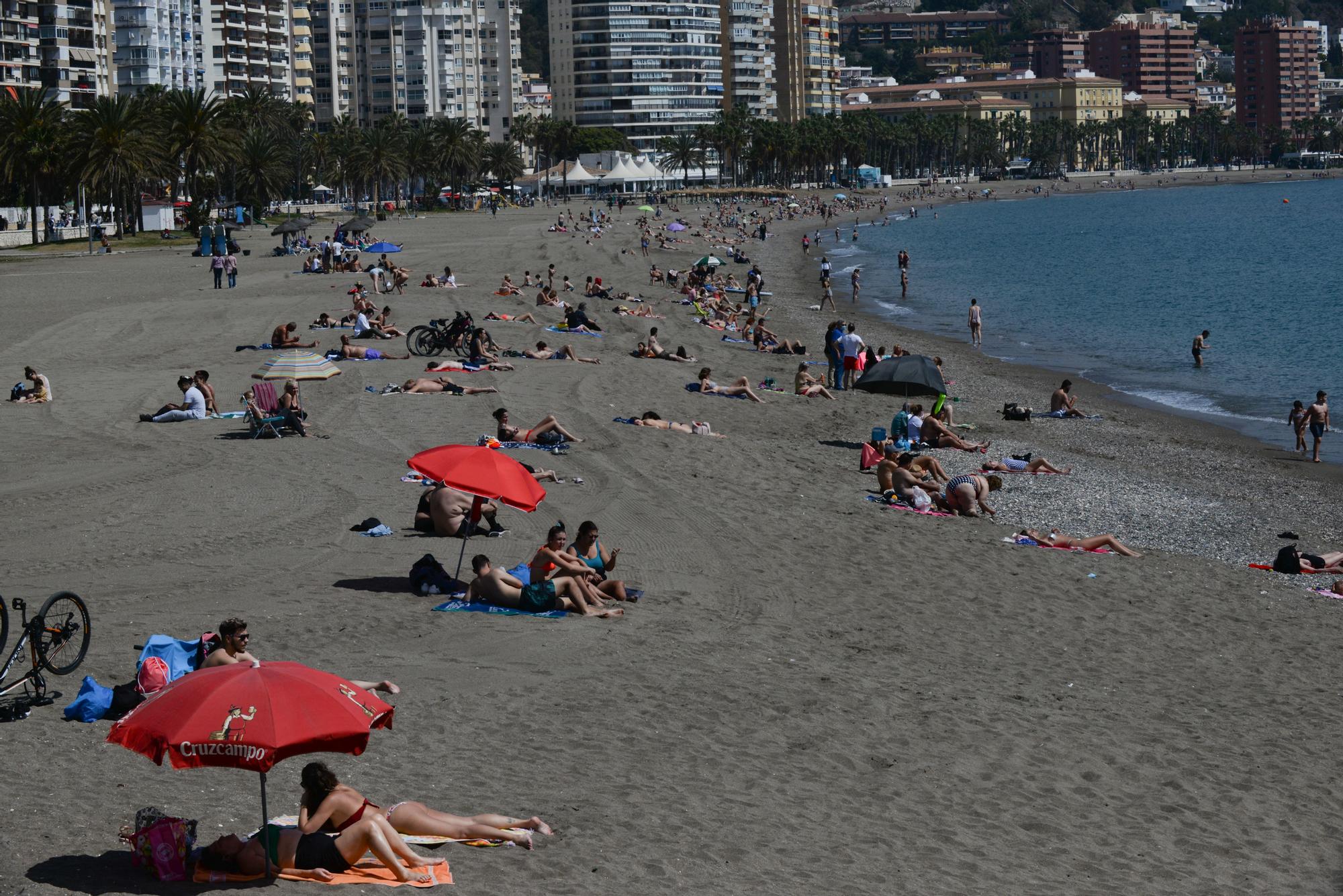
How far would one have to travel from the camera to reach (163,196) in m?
87.1

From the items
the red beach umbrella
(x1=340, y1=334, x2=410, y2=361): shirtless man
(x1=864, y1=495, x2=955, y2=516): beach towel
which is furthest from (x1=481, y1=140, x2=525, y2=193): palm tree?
the red beach umbrella

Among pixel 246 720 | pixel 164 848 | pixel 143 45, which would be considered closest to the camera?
pixel 246 720

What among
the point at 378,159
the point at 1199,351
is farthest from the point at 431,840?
the point at 378,159

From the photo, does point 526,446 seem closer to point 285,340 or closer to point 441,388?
point 441,388

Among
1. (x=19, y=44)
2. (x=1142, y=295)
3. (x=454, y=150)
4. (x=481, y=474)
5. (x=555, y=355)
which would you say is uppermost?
(x=19, y=44)

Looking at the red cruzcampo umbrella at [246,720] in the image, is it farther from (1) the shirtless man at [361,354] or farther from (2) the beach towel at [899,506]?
(1) the shirtless man at [361,354]

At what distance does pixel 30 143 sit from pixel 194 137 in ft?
28.6

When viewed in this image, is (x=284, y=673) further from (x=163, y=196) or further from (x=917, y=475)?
(x=163, y=196)

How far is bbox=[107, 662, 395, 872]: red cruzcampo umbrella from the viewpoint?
6.75 meters

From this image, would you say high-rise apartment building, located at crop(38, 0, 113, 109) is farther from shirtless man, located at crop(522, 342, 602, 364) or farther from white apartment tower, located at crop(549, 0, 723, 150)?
shirtless man, located at crop(522, 342, 602, 364)

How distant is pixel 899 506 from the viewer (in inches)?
711

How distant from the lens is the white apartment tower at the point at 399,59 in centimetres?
16212

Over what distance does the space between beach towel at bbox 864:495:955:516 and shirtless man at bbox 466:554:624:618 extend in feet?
20.0

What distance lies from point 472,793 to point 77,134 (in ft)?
211
